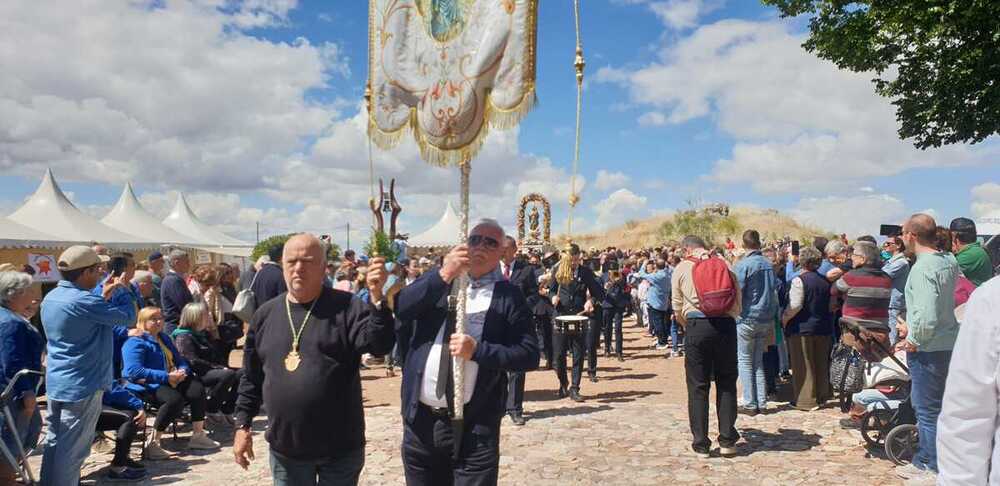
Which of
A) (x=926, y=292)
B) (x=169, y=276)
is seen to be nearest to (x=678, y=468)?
(x=926, y=292)

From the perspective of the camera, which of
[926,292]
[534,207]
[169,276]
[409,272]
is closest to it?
[926,292]

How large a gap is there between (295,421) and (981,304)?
8.97 feet

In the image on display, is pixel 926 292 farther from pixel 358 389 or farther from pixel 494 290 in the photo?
pixel 358 389

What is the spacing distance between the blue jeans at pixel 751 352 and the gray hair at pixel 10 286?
6.68 m

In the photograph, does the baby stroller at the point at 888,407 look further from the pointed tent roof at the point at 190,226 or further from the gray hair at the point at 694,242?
the pointed tent roof at the point at 190,226

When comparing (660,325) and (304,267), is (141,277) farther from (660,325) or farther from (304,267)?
(660,325)

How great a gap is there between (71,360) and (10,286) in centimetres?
71

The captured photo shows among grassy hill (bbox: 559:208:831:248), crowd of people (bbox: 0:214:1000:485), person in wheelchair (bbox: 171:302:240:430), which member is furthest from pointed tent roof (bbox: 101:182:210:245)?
grassy hill (bbox: 559:208:831:248)

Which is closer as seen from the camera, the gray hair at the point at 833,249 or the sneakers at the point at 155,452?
the sneakers at the point at 155,452

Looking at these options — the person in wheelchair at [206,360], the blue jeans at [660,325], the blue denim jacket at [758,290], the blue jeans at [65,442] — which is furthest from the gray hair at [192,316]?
the blue jeans at [660,325]

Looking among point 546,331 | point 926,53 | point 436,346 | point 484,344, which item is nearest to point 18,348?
point 436,346

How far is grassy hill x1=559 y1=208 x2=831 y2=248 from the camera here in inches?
2458

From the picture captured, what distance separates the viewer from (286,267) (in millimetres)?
3186

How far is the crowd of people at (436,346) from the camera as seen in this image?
10.1 feet
